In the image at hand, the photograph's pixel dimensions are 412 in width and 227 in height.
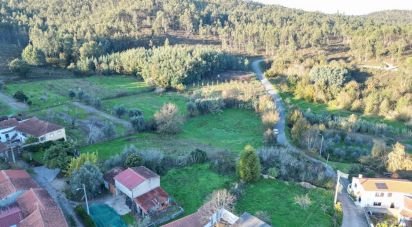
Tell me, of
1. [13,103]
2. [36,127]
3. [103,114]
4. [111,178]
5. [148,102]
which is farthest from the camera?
[148,102]

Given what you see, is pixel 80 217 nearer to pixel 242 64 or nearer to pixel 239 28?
pixel 242 64

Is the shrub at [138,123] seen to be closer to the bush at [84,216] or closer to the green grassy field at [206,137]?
the green grassy field at [206,137]

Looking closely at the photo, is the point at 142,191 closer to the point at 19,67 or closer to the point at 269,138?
the point at 269,138

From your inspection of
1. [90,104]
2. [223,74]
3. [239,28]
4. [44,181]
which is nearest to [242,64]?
[223,74]

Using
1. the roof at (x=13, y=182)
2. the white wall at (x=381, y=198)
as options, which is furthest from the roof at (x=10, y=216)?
the white wall at (x=381, y=198)

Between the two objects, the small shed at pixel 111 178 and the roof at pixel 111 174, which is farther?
the roof at pixel 111 174

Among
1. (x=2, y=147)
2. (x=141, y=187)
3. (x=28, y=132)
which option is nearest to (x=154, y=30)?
(x=28, y=132)

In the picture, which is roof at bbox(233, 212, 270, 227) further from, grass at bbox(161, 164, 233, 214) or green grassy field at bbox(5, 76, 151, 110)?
green grassy field at bbox(5, 76, 151, 110)
